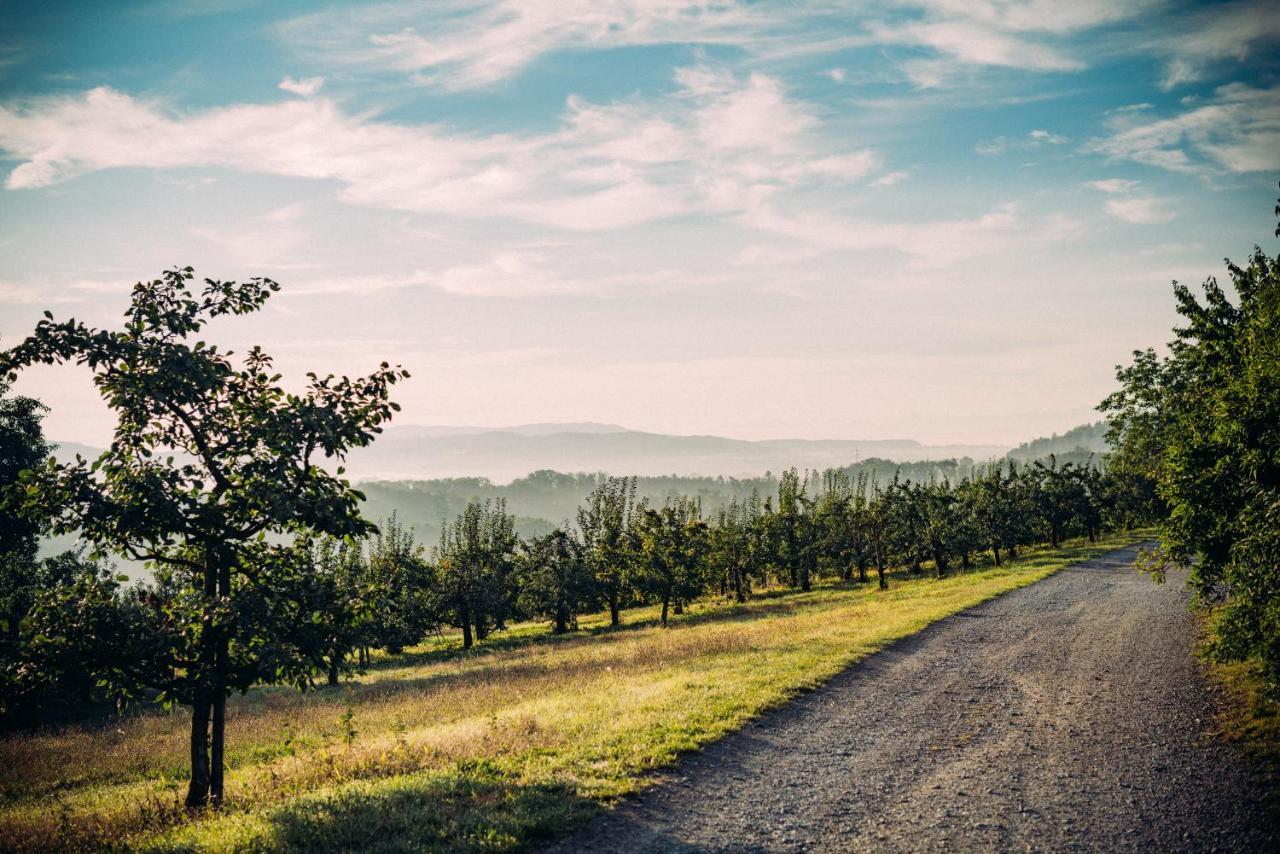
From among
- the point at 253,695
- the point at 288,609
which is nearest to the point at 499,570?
the point at 253,695

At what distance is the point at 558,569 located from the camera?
48.8 meters

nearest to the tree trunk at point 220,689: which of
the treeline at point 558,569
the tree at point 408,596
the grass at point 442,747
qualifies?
the treeline at point 558,569

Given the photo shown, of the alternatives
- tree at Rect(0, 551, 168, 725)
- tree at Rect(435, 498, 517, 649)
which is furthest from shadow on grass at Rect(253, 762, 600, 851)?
tree at Rect(435, 498, 517, 649)

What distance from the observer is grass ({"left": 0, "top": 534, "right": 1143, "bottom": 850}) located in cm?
991

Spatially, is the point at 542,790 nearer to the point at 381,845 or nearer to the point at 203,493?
the point at 381,845

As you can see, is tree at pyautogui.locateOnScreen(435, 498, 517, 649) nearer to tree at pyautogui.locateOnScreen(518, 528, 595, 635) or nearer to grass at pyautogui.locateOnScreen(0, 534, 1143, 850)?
tree at pyautogui.locateOnScreen(518, 528, 595, 635)

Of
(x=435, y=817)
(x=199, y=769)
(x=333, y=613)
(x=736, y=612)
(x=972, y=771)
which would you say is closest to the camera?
(x=435, y=817)

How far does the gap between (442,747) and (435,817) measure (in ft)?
14.6

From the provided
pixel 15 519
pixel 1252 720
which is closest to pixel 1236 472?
pixel 1252 720

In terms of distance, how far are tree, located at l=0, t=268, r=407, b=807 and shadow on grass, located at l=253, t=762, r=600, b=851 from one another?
2185 mm

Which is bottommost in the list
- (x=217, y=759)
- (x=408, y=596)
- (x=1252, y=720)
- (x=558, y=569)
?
(x=408, y=596)

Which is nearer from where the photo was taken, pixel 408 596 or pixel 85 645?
pixel 85 645

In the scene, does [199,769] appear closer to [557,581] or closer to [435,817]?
[435,817]

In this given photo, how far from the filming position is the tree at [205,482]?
10.3 m
